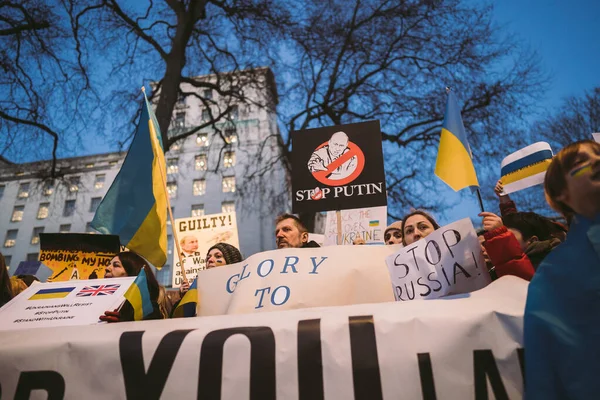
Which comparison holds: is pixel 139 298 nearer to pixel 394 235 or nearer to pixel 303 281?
pixel 303 281

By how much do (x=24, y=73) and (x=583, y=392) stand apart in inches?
413

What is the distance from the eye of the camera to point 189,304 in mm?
2602

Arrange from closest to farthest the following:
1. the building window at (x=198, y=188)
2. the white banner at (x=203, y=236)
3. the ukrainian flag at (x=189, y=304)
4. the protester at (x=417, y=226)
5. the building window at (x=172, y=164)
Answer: the ukrainian flag at (x=189, y=304)
the protester at (x=417, y=226)
the white banner at (x=203, y=236)
the building window at (x=172, y=164)
the building window at (x=198, y=188)

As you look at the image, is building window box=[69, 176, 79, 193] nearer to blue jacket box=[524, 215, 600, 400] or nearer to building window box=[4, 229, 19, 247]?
blue jacket box=[524, 215, 600, 400]

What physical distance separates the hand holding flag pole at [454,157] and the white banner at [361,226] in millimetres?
1785

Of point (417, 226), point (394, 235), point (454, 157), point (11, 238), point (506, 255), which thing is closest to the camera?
point (506, 255)

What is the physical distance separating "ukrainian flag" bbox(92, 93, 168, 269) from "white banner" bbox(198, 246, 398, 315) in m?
0.78

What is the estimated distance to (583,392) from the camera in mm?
1273

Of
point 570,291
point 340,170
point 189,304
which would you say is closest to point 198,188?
point 340,170

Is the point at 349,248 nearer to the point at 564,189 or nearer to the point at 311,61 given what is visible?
the point at 564,189

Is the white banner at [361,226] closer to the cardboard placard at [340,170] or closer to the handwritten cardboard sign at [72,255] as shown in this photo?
the cardboard placard at [340,170]

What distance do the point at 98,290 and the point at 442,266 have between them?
6.60ft

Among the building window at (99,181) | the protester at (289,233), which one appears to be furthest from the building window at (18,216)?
the protester at (289,233)

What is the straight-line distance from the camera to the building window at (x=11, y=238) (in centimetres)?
4403
